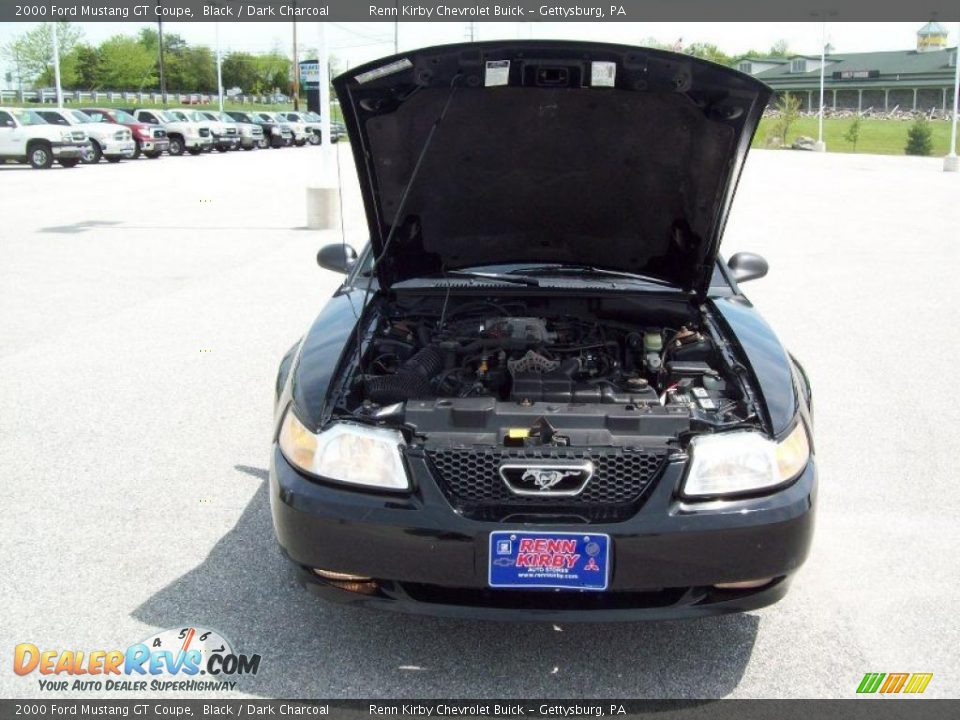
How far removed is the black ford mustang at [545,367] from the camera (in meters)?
2.76

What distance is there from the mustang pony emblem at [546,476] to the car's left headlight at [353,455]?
0.36 m

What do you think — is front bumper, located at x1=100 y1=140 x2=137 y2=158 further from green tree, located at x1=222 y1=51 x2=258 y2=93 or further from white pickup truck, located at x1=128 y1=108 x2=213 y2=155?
green tree, located at x1=222 y1=51 x2=258 y2=93

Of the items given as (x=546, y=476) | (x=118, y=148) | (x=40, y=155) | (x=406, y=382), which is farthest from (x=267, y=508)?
(x=118, y=148)

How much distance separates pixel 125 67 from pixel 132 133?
6573 cm

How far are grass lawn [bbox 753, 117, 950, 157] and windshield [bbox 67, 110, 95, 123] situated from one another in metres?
33.6

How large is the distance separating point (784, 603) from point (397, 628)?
1.40m

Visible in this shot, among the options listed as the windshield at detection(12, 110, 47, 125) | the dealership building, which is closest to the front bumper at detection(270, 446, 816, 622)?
the windshield at detection(12, 110, 47, 125)

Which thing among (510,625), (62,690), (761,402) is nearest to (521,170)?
(761,402)

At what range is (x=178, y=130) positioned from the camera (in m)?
34.8

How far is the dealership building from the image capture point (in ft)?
280

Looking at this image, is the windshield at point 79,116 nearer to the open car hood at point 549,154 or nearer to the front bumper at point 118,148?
the front bumper at point 118,148

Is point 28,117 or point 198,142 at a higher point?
point 28,117

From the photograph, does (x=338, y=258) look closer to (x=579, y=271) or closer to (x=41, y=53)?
(x=579, y=271)

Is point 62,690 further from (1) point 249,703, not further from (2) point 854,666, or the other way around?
(2) point 854,666
